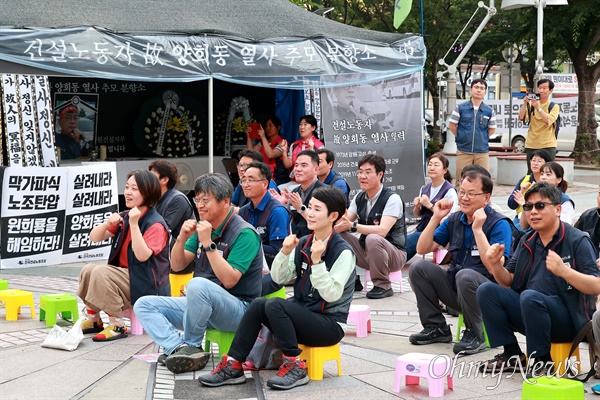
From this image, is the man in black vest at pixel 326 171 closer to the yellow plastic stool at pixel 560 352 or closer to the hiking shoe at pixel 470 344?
the hiking shoe at pixel 470 344

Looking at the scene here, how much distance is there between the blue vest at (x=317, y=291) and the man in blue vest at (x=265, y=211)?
Answer: 1.53m

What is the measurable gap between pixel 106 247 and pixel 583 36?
1517cm

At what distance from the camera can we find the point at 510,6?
17.5 m

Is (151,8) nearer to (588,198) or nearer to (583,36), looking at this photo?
(588,198)

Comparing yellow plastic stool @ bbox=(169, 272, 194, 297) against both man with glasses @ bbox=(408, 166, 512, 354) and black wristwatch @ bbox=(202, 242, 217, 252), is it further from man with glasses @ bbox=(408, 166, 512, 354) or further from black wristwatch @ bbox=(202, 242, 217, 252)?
black wristwatch @ bbox=(202, 242, 217, 252)

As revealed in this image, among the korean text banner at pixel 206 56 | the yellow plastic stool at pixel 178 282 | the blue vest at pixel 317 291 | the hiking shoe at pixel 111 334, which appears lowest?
the hiking shoe at pixel 111 334

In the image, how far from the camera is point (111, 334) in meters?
6.52

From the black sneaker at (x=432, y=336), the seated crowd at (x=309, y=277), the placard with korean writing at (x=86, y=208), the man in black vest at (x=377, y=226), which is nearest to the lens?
the seated crowd at (x=309, y=277)

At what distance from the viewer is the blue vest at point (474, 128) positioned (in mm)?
12344

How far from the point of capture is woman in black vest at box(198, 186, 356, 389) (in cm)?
518

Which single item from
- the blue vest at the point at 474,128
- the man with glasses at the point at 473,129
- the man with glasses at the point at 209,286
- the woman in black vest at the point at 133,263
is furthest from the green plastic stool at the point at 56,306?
the blue vest at the point at 474,128

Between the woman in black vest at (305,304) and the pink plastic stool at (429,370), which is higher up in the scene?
the woman in black vest at (305,304)

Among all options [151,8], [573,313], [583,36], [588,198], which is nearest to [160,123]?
[151,8]

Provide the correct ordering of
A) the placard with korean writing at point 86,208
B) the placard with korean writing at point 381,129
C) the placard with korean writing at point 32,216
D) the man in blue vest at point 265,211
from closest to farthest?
the man in blue vest at point 265,211 → the placard with korean writing at point 32,216 → the placard with korean writing at point 86,208 → the placard with korean writing at point 381,129
